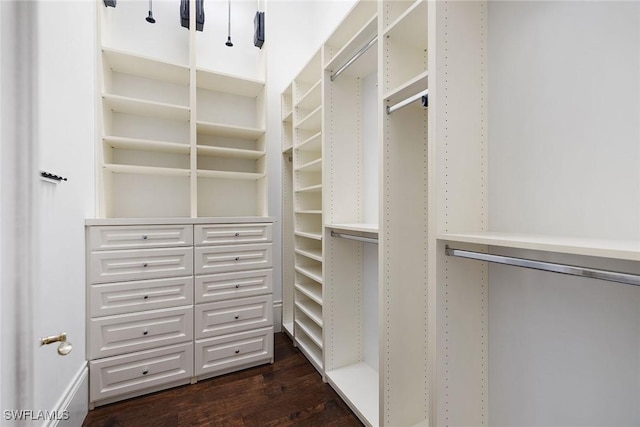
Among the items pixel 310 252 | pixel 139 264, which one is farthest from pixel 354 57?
pixel 139 264

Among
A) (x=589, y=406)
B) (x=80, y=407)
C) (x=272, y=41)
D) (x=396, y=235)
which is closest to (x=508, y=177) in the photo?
(x=396, y=235)

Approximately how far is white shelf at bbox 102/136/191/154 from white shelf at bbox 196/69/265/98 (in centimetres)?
60

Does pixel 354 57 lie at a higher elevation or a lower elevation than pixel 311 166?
higher

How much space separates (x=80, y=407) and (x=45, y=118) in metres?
1.54

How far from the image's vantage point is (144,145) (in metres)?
2.11

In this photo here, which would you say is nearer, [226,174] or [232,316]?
[232,316]

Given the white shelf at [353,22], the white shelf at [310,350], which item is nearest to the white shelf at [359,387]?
the white shelf at [310,350]

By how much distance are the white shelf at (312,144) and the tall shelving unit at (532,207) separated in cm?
113

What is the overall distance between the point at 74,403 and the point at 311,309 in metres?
1.53

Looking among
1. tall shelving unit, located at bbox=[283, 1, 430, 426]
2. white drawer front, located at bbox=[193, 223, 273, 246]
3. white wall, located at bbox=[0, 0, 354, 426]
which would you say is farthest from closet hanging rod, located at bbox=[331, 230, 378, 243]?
white wall, located at bbox=[0, 0, 354, 426]

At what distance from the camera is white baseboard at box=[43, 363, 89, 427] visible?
1.40 m

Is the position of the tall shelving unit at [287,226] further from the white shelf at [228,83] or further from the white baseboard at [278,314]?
the white shelf at [228,83]

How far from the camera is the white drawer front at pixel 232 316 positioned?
6.81 ft

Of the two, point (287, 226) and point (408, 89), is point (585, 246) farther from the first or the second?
point (287, 226)
